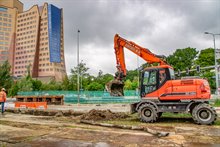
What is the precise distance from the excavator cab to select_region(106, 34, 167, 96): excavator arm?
2243 millimetres

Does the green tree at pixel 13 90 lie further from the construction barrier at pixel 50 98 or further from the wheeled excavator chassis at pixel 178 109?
the wheeled excavator chassis at pixel 178 109

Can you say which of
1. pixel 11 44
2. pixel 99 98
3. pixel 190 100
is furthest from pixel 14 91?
pixel 11 44

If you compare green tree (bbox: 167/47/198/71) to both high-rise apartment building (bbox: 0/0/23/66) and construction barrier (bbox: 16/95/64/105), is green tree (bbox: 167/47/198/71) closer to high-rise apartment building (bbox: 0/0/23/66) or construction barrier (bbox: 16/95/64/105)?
construction barrier (bbox: 16/95/64/105)

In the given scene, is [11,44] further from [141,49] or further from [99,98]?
[141,49]

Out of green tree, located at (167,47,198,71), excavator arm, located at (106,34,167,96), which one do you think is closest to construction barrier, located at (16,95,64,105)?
excavator arm, located at (106,34,167,96)

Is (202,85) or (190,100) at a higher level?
(202,85)

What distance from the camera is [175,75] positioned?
1441 centimetres

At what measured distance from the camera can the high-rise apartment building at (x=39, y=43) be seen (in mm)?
120375

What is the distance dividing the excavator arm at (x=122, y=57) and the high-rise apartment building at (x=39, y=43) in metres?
98.3

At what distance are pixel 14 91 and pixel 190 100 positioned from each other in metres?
54.2

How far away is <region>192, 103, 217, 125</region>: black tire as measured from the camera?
11.8 meters

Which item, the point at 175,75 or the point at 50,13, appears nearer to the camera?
the point at 175,75

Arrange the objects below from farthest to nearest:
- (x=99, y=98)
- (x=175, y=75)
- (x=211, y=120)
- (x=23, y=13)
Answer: (x=23, y=13)
(x=99, y=98)
(x=175, y=75)
(x=211, y=120)

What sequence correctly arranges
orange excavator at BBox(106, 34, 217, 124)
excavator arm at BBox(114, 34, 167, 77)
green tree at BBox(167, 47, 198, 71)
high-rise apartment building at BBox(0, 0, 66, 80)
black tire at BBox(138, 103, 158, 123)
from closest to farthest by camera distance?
orange excavator at BBox(106, 34, 217, 124) < black tire at BBox(138, 103, 158, 123) < excavator arm at BBox(114, 34, 167, 77) < green tree at BBox(167, 47, 198, 71) < high-rise apartment building at BBox(0, 0, 66, 80)
